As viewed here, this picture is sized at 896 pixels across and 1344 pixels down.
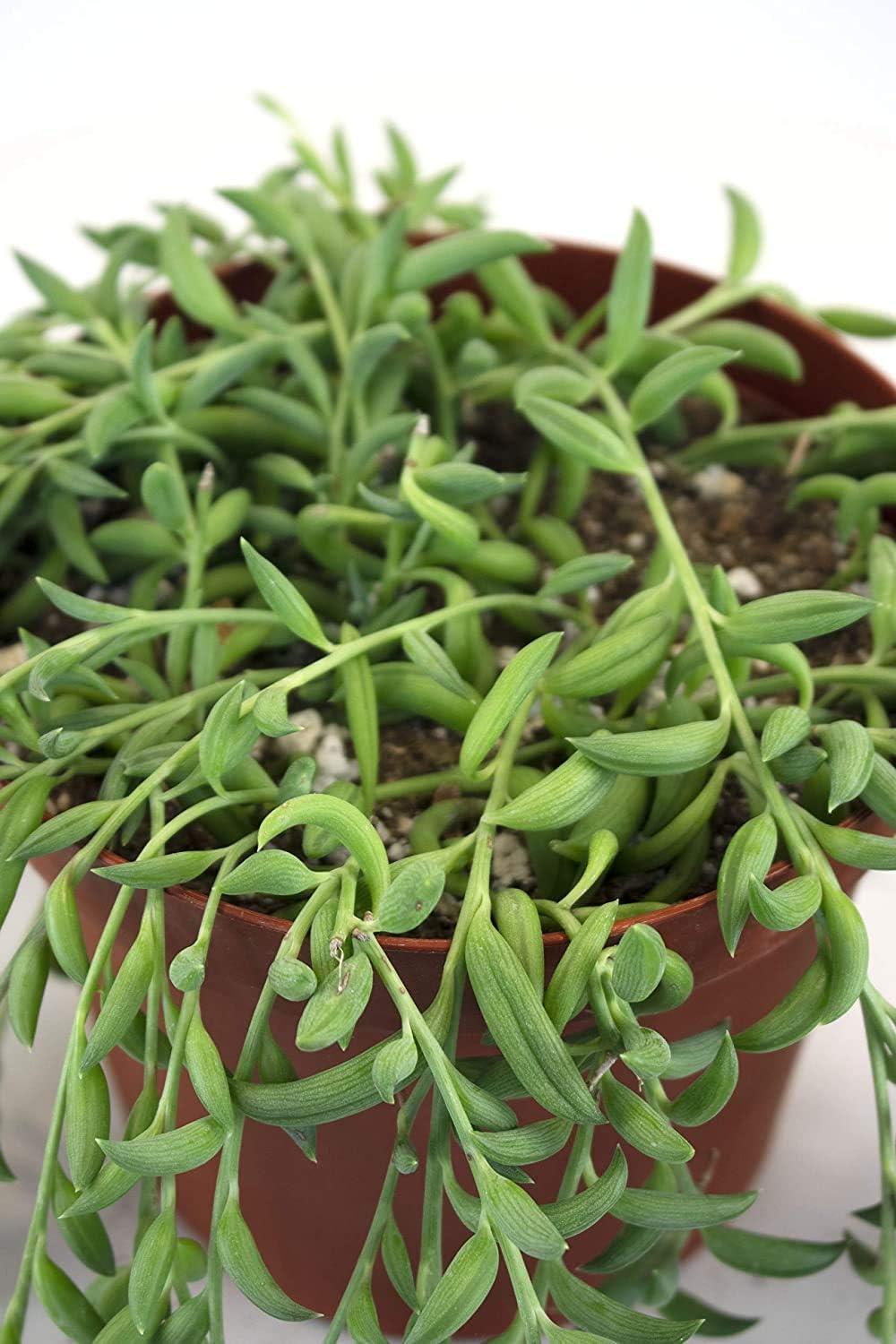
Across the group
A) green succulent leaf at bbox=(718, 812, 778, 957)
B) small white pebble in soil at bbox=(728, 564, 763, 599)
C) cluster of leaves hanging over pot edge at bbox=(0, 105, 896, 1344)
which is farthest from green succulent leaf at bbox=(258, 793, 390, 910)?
small white pebble in soil at bbox=(728, 564, 763, 599)

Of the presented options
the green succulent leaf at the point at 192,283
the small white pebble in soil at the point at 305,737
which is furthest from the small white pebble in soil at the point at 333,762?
the green succulent leaf at the point at 192,283

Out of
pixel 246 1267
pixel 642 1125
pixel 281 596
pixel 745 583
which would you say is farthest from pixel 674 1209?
pixel 745 583

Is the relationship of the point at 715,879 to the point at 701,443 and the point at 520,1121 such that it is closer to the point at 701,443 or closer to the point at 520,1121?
the point at 520,1121

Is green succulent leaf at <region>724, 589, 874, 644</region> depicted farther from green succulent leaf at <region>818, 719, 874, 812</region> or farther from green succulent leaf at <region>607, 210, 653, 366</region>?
green succulent leaf at <region>607, 210, 653, 366</region>

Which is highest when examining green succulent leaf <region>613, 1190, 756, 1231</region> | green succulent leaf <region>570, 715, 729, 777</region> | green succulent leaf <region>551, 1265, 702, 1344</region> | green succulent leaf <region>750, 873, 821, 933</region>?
green succulent leaf <region>570, 715, 729, 777</region>

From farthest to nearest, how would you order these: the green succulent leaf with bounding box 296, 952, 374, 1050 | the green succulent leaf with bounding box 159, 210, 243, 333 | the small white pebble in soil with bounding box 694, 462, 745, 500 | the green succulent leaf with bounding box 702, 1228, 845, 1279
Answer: the small white pebble in soil with bounding box 694, 462, 745, 500 → the green succulent leaf with bounding box 159, 210, 243, 333 → the green succulent leaf with bounding box 702, 1228, 845, 1279 → the green succulent leaf with bounding box 296, 952, 374, 1050

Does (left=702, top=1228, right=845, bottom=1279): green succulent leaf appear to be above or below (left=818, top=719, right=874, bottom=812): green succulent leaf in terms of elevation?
below

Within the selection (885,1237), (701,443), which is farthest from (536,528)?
(885,1237)
